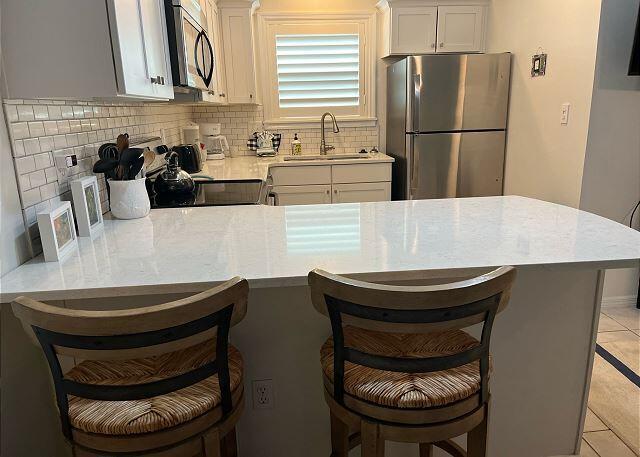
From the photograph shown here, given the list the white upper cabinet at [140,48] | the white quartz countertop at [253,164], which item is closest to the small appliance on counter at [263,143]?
the white quartz countertop at [253,164]

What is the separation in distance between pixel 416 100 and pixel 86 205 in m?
2.77

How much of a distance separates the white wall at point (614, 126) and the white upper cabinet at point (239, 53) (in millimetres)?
2650

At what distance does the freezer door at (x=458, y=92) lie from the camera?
3.57 m

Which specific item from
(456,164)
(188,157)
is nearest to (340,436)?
(188,157)

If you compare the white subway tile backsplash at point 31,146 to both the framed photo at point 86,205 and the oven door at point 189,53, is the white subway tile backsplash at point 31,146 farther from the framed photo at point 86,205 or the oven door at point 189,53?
the oven door at point 189,53

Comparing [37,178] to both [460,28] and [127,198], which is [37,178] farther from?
[460,28]

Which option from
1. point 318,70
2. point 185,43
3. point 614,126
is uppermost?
point 318,70

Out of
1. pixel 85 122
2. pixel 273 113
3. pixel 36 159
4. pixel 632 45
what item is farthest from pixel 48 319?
pixel 273 113

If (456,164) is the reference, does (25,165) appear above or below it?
above

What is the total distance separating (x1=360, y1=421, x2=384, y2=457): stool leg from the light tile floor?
1.22m

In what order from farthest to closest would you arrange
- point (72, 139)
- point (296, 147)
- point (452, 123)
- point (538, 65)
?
point (296, 147) < point (452, 123) < point (538, 65) < point (72, 139)

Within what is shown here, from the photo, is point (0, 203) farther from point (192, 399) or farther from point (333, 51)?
point (333, 51)

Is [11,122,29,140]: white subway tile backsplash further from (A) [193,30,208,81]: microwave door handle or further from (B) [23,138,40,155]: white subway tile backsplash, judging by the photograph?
(A) [193,30,208,81]: microwave door handle

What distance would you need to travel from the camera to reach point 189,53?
225 centimetres
